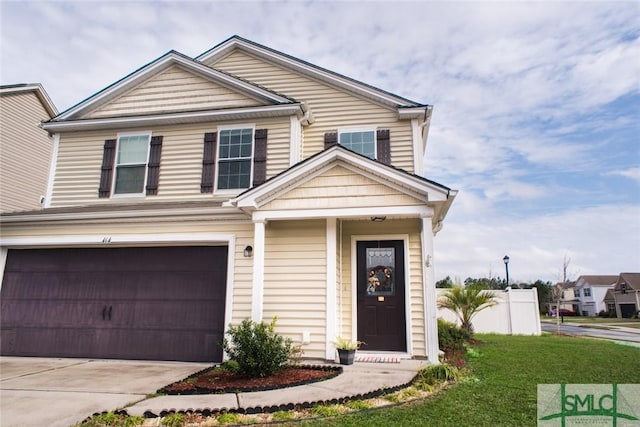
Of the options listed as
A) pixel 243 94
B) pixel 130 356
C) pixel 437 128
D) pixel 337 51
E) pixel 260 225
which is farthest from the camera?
pixel 437 128

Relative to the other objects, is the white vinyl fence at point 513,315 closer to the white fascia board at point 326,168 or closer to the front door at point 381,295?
the front door at point 381,295

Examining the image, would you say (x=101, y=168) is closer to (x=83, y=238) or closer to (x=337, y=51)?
(x=83, y=238)

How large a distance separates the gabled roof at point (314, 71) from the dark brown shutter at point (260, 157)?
2.25m

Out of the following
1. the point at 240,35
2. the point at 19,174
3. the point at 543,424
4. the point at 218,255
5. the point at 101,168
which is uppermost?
the point at 240,35

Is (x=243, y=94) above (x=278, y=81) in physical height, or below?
below

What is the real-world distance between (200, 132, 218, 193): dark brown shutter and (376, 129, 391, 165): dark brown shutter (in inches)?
152

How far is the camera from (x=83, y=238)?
8.70 m

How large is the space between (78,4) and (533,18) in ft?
35.3

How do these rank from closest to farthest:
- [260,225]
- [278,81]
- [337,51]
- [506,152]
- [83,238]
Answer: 1. [260,225]
2. [83,238]
3. [278,81]
4. [337,51]
5. [506,152]

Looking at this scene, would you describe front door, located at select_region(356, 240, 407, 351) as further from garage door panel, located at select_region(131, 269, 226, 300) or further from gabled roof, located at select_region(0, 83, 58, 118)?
gabled roof, located at select_region(0, 83, 58, 118)

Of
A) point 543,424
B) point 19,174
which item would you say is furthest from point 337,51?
point 19,174

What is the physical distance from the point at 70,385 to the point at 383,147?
755 cm

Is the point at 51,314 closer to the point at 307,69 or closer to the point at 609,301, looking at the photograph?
the point at 307,69
